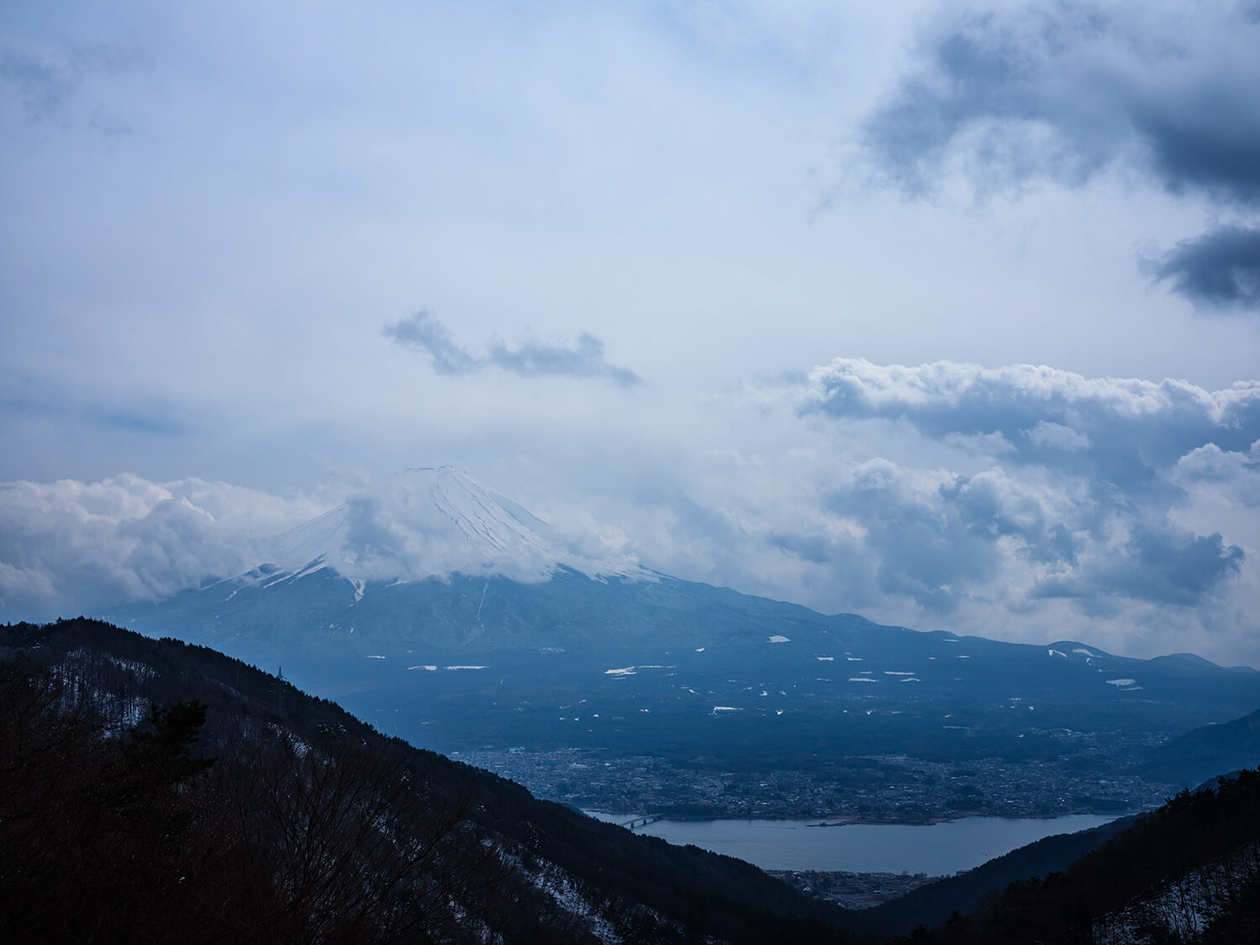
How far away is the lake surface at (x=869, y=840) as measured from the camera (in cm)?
8781

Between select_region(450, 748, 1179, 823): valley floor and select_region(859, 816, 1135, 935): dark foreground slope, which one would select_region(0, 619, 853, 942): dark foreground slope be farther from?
select_region(450, 748, 1179, 823): valley floor

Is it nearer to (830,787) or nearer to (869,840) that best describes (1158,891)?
(869,840)

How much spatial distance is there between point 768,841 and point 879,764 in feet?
196

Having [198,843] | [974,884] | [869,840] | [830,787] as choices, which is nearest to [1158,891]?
[974,884]

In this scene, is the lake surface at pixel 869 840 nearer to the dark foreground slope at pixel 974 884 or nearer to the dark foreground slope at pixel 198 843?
the dark foreground slope at pixel 974 884

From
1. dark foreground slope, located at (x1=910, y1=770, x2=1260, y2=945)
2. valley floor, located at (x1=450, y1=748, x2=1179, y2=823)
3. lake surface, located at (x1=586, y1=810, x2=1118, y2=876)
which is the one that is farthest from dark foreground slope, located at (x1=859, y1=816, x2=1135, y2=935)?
valley floor, located at (x1=450, y1=748, x2=1179, y2=823)

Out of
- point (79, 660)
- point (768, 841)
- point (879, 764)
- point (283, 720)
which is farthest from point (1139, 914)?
point (879, 764)

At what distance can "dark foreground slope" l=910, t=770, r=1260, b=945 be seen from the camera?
109ft

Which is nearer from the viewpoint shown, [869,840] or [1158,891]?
[1158,891]

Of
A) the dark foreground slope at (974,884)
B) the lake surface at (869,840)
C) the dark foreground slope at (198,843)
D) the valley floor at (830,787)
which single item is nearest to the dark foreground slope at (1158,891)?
the dark foreground slope at (974,884)

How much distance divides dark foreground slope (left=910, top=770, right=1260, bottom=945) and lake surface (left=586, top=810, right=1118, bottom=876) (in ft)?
135

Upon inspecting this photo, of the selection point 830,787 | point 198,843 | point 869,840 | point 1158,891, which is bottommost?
point 869,840

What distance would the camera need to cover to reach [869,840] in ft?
336

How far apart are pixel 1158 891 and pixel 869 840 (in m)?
69.4
